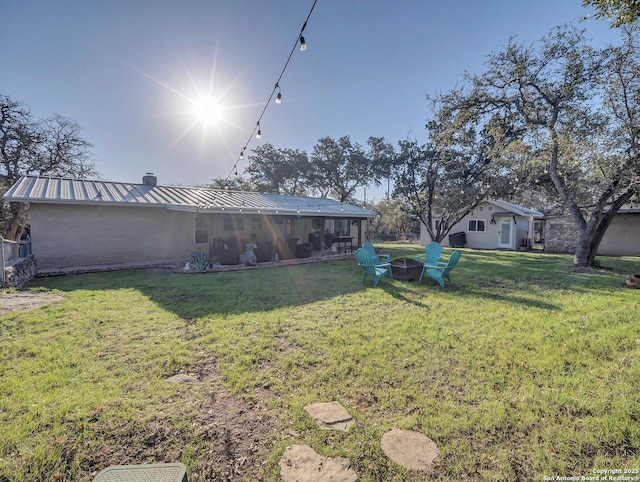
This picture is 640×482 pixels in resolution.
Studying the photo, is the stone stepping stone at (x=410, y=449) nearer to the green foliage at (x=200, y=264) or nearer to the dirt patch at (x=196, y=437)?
the dirt patch at (x=196, y=437)

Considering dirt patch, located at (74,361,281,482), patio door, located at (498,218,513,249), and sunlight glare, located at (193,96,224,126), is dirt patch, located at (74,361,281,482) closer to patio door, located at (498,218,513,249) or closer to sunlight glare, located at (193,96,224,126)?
sunlight glare, located at (193,96,224,126)

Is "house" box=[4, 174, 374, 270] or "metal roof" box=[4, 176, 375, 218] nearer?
"metal roof" box=[4, 176, 375, 218]

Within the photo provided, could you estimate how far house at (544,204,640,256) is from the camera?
608 inches

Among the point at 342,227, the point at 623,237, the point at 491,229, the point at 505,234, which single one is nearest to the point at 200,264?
the point at 342,227

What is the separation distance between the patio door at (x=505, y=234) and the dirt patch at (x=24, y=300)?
2292cm

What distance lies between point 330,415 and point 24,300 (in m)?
6.73

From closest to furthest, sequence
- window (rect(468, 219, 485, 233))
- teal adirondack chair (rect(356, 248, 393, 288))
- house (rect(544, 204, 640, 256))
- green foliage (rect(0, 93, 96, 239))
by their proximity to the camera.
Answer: teal adirondack chair (rect(356, 248, 393, 288)) → house (rect(544, 204, 640, 256)) → green foliage (rect(0, 93, 96, 239)) → window (rect(468, 219, 485, 233))

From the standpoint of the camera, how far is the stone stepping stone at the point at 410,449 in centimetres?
193

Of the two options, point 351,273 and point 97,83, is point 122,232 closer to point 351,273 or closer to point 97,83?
point 97,83

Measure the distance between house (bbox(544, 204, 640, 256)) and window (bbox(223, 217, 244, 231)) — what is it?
1773 centimetres

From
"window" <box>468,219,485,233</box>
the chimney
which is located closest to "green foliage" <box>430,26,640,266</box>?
"window" <box>468,219,485,233</box>

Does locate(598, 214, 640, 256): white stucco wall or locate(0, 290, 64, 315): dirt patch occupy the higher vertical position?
locate(598, 214, 640, 256): white stucco wall

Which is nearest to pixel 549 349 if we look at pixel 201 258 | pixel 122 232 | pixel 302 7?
pixel 302 7

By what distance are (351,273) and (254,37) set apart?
7.28m
